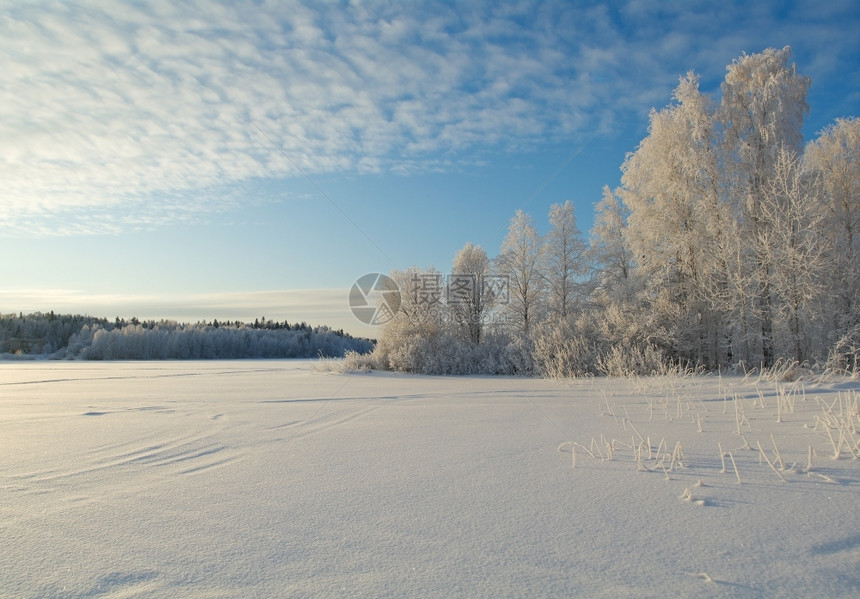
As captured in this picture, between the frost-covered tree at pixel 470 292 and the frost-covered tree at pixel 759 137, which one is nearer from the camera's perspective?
the frost-covered tree at pixel 759 137

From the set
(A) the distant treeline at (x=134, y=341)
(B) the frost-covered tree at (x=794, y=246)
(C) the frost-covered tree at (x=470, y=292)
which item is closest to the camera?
(B) the frost-covered tree at (x=794, y=246)

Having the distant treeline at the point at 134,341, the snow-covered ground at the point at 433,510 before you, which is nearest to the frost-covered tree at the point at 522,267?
the snow-covered ground at the point at 433,510

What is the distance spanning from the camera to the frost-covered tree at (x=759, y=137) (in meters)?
15.4

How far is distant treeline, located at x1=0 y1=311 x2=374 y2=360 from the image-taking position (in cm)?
5378

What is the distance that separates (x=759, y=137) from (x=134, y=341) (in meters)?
61.5

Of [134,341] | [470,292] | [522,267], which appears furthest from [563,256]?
[134,341]

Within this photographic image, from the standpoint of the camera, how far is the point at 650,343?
16.3m

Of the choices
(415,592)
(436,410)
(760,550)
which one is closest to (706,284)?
(436,410)

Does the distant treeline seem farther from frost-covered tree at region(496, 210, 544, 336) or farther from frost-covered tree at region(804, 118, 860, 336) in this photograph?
frost-covered tree at region(804, 118, 860, 336)

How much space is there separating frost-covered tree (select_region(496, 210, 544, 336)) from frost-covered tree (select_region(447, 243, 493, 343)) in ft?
4.77

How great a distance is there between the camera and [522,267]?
82.3 feet

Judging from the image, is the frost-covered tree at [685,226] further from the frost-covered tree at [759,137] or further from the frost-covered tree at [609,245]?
the frost-covered tree at [609,245]

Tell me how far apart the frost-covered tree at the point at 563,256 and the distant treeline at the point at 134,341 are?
3478 centimetres

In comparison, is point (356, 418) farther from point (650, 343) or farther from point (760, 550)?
point (650, 343)
